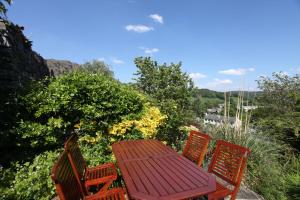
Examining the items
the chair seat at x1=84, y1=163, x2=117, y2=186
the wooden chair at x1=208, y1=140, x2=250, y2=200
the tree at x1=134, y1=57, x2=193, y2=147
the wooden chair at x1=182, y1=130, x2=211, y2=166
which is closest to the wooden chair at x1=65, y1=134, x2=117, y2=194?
the chair seat at x1=84, y1=163, x2=117, y2=186

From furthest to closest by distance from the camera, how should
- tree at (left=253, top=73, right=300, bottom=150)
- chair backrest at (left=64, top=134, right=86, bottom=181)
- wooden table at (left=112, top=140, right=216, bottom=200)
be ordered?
1. tree at (left=253, top=73, right=300, bottom=150)
2. chair backrest at (left=64, top=134, right=86, bottom=181)
3. wooden table at (left=112, top=140, right=216, bottom=200)

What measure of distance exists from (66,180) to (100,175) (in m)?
1.24

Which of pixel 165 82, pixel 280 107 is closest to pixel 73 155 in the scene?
pixel 165 82

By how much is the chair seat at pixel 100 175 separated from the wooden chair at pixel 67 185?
16.3 inches

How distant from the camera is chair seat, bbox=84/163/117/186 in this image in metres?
2.61

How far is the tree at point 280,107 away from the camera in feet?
19.7

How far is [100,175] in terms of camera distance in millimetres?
2816

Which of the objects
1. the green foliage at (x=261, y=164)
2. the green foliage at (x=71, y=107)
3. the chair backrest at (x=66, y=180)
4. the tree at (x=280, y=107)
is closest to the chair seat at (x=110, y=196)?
the chair backrest at (x=66, y=180)

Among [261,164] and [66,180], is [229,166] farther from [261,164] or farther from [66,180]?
[261,164]

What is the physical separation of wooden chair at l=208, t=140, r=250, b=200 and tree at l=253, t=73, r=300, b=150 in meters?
3.81

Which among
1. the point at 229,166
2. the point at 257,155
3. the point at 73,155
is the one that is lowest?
the point at 257,155

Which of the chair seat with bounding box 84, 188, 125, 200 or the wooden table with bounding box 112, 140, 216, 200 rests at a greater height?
the wooden table with bounding box 112, 140, 216, 200

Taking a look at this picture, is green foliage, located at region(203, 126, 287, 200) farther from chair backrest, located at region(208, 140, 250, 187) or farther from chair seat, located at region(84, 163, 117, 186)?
chair seat, located at region(84, 163, 117, 186)

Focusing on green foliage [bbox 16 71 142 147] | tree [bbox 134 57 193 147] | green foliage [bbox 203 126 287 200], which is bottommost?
green foliage [bbox 203 126 287 200]
